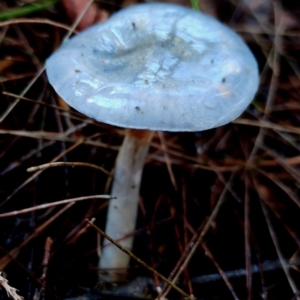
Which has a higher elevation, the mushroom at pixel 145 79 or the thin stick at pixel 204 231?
the mushroom at pixel 145 79

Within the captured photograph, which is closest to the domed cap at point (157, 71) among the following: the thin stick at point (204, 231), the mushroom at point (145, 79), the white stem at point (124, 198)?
the mushroom at point (145, 79)

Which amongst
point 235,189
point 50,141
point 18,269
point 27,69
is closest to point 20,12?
point 27,69

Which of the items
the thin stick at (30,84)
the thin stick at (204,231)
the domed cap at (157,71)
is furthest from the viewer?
the thin stick at (30,84)

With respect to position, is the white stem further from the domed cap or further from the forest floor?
the domed cap

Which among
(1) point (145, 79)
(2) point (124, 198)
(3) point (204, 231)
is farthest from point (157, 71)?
(3) point (204, 231)

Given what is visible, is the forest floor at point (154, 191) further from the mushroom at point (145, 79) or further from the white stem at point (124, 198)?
the mushroom at point (145, 79)

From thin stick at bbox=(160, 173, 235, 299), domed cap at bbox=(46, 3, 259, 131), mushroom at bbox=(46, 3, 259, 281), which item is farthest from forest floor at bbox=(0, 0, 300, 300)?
domed cap at bbox=(46, 3, 259, 131)

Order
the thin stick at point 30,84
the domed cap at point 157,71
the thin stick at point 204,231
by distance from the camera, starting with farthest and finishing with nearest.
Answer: the thin stick at point 30,84, the thin stick at point 204,231, the domed cap at point 157,71
